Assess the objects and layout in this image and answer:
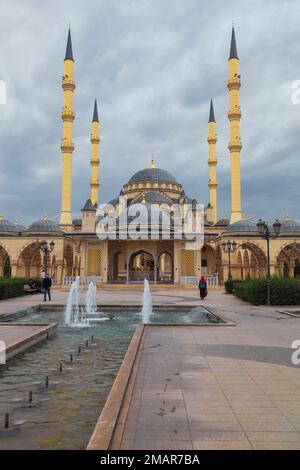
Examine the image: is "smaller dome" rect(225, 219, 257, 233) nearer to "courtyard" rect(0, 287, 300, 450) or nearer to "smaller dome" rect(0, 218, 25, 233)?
"smaller dome" rect(0, 218, 25, 233)

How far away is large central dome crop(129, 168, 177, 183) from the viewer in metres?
49.7

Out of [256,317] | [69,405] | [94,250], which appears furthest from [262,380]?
[94,250]

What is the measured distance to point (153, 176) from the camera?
49844mm

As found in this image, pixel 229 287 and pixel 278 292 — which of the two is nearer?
pixel 278 292

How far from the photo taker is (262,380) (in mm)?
4840

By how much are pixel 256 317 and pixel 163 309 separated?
14.1ft

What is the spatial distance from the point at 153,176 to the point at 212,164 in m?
7.38

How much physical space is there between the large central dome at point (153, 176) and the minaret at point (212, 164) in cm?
493

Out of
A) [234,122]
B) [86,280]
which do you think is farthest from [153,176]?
[86,280]

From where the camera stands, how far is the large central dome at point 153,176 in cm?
4969

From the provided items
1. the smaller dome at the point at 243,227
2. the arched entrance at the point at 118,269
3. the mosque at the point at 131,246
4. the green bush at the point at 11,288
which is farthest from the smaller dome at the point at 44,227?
the smaller dome at the point at 243,227

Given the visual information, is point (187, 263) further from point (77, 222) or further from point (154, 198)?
point (77, 222)

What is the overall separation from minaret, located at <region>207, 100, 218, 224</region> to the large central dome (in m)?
4.93

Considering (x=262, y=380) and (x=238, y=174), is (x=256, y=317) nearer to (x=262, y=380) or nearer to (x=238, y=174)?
(x=262, y=380)
